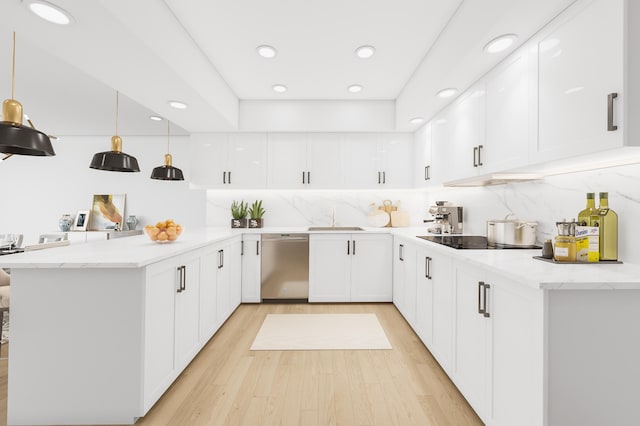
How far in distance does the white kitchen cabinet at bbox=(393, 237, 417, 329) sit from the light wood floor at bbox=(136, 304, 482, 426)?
36 centimetres

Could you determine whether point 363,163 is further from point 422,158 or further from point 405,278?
point 405,278

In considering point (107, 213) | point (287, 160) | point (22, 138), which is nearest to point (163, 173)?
point (287, 160)

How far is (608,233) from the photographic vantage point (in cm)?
155

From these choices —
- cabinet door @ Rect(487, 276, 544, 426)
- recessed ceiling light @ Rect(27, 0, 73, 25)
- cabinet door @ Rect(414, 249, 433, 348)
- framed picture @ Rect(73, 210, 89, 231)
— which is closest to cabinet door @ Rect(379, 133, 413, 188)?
cabinet door @ Rect(414, 249, 433, 348)

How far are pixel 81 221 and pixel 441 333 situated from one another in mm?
6483

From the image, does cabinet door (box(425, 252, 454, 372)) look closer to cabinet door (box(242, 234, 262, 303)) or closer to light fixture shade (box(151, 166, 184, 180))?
cabinet door (box(242, 234, 262, 303))

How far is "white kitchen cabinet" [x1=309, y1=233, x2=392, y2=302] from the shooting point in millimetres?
3730

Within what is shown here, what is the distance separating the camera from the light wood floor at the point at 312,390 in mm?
1716

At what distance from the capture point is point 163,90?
2.60 m

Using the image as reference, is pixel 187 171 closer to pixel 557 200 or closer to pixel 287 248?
pixel 287 248

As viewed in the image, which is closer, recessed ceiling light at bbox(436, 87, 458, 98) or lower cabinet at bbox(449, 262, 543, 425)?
lower cabinet at bbox(449, 262, 543, 425)

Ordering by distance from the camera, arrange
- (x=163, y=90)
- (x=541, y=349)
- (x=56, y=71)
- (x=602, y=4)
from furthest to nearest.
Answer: (x=56, y=71) → (x=163, y=90) → (x=602, y=4) → (x=541, y=349)

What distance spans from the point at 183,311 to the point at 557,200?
9.00 ft

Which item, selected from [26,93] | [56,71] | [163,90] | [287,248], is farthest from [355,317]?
[26,93]
